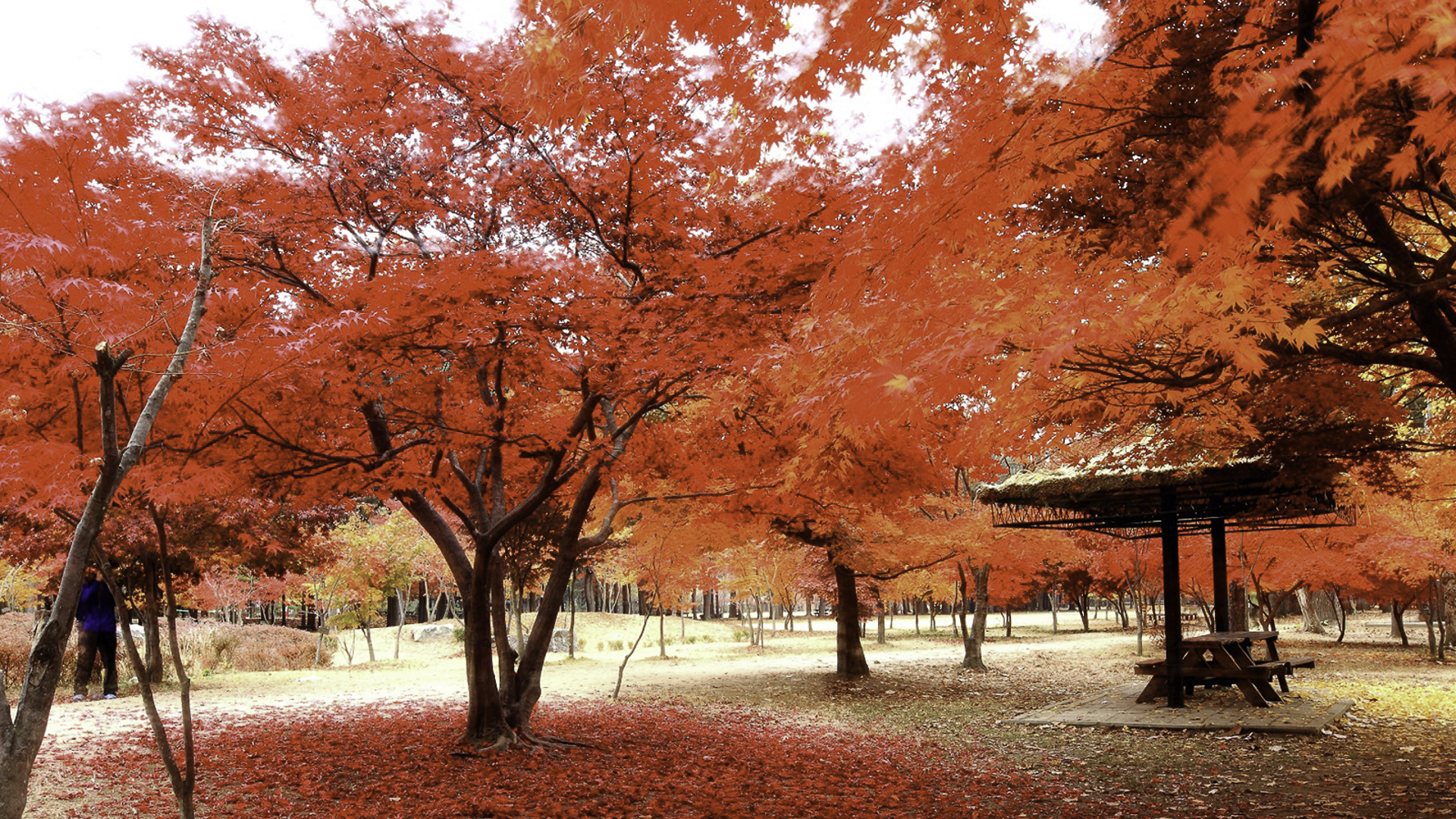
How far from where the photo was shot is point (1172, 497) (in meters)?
10.9

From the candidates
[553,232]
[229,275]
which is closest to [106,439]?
[229,275]

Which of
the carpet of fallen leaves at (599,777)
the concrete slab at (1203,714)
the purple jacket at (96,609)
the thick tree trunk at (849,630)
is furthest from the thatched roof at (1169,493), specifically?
the purple jacket at (96,609)

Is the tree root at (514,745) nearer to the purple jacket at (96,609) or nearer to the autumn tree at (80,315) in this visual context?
the autumn tree at (80,315)

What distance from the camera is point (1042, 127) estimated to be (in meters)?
4.40

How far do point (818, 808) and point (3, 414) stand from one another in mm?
6924

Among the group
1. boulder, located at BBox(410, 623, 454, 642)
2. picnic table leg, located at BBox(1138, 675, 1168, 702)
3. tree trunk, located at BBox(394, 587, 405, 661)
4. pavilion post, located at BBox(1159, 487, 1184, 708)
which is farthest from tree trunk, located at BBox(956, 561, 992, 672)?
boulder, located at BBox(410, 623, 454, 642)

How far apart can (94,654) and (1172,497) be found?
17.1 meters

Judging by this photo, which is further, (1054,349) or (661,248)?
(661,248)

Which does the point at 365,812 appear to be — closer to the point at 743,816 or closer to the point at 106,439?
the point at 743,816

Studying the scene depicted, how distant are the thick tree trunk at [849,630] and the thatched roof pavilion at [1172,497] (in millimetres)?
4558

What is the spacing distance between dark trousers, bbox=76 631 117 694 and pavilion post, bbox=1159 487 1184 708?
16.3 metres

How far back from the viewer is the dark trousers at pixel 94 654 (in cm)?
1409

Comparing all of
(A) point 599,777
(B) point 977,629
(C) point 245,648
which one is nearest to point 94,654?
(C) point 245,648

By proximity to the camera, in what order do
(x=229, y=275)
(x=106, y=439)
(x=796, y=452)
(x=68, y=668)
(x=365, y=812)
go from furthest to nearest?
(x=68, y=668) < (x=796, y=452) < (x=229, y=275) < (x=365, y=812) < (x=106, y=439)
